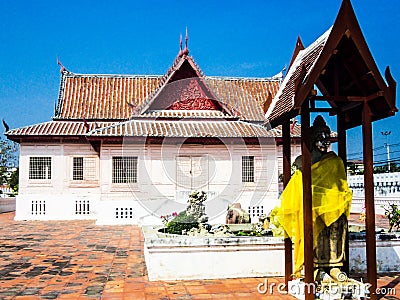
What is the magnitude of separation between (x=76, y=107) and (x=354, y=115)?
18482mm

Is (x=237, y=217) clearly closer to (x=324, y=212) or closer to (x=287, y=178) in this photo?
(x=287, y=178)

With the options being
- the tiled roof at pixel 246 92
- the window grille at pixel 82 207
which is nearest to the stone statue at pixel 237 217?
the window grille at pixel 82 207

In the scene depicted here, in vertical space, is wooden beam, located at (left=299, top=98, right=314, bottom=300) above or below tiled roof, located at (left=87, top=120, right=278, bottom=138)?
below

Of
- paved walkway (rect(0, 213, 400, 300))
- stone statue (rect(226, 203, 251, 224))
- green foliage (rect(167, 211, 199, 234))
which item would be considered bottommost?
paved walkway (rect(0, 213, 400, 300))

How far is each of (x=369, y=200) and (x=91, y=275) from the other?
4849 mm

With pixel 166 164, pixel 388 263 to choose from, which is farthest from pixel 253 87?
pixel 388 263

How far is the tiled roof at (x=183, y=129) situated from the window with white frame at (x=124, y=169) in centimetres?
112

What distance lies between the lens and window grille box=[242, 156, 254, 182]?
19667 mm

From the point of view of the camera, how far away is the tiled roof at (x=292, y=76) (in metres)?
6.31

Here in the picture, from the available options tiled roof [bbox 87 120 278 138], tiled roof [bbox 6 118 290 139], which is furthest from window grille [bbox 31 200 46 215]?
tiled roof [bbox 87 120 278 138]

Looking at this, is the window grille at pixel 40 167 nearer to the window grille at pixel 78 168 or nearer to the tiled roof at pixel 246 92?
the window grille at pixel 78 168

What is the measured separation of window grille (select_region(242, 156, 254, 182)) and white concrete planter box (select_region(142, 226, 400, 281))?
11788 millimetres

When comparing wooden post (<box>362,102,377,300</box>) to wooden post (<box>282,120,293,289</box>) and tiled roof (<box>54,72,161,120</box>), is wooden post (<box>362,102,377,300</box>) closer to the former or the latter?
wooden post (<box>282,120,293,289</box>)

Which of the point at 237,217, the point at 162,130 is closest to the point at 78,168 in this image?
the point at 162,130
